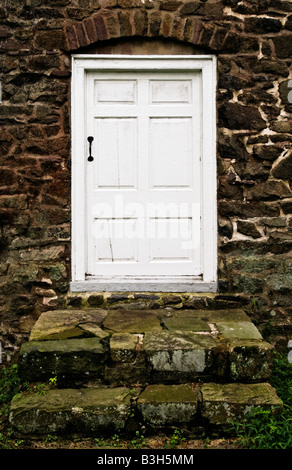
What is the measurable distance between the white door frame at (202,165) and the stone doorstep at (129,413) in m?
1.48

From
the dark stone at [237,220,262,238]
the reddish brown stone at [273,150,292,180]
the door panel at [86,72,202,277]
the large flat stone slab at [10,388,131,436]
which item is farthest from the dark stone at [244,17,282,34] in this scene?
the large flat stone slab at [10,388,131,436]

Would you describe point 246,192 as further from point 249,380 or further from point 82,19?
point 82,19

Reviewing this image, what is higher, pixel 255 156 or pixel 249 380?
pixel 255 156

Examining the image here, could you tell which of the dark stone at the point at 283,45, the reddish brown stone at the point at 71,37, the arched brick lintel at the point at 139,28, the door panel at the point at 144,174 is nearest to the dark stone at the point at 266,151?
the door panel at the point at 144,174

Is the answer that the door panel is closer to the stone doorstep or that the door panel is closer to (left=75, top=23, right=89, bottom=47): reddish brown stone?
(left=75, top=23, right=89, bottom=47): reddish brown stone

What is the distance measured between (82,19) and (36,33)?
446 mm

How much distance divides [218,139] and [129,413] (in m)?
2.60

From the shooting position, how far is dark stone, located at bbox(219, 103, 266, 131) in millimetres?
4371

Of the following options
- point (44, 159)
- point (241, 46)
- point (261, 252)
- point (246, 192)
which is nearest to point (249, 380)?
point (261, 252)

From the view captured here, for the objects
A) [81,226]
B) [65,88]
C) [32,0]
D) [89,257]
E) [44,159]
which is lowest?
[89,257]

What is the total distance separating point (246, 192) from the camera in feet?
14.5

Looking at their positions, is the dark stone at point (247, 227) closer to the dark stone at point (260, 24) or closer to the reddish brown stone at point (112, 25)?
the dark stone at point (260, 24)

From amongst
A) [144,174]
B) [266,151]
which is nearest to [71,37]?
[144,174]

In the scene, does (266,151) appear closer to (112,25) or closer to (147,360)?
(112,25)
